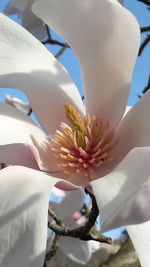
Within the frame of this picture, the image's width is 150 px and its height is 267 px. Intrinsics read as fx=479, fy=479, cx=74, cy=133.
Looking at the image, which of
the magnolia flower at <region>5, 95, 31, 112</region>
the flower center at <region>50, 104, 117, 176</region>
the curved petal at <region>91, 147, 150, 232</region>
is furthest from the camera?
the magnolia flower at <region>5, 95, 31, 112</region>

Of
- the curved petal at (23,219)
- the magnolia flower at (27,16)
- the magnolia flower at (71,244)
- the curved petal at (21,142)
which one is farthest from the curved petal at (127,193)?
the magnolia flower at (71,244)

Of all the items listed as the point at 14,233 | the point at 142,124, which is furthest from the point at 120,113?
the point at 14,233

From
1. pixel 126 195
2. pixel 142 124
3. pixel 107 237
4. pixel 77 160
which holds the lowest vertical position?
pixel 107 237

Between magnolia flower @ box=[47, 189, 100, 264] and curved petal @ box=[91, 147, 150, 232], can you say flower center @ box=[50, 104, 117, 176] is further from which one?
magnolia flower @ box=[47, 189, 100, 264]

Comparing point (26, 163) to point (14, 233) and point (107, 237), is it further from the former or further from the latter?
point (107, 237)

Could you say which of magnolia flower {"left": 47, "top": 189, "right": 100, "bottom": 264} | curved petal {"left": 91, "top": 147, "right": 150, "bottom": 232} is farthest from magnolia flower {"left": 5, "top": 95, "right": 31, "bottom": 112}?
curved petal {"left": 91, "top": 147, "right": 150, "bottom": 232}

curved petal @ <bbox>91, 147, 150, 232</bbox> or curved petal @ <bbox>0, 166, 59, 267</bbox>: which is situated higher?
curved petal @ <bbox>91, 147, 150, 232</bbox>

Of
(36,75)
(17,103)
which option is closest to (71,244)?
(17,103)
